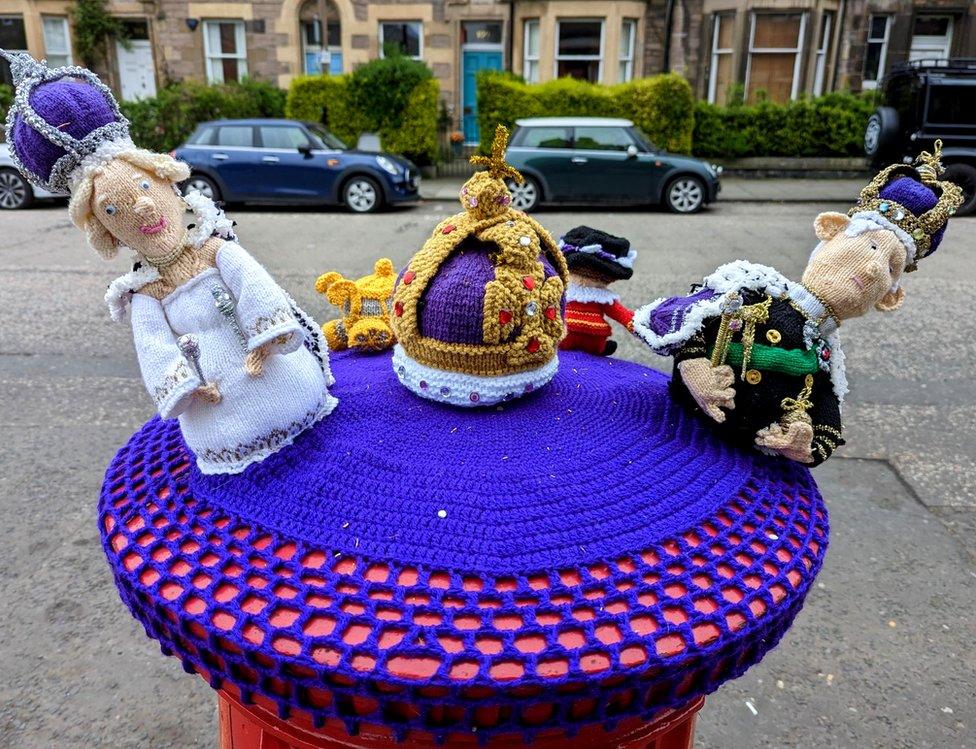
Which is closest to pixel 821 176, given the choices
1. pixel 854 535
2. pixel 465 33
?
pixel 465 33

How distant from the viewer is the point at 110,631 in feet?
8.75

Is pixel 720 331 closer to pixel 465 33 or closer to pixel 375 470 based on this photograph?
pixel 375 470

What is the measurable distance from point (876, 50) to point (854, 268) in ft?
59.6

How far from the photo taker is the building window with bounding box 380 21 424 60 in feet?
53.5

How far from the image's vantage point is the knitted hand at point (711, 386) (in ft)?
4.69

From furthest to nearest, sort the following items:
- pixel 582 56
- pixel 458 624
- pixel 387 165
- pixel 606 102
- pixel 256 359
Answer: pixel 582 56, pixel 606 102, pixel 387 165, pixel 256 359, pixel 458 624

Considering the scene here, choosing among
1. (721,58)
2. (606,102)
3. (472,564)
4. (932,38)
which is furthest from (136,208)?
(932,38)

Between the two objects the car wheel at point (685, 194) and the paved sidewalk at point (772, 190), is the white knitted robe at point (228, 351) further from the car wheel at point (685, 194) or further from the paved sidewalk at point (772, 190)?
the paved sidewalk at point (772, 190)

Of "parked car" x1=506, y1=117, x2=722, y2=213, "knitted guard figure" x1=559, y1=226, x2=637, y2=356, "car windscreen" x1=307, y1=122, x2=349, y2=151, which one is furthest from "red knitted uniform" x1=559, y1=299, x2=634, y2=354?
"car windscreen" x1=307, y1=122, x2=349, y2=151

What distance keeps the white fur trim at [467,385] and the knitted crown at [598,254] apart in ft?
1.35

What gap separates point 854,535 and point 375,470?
8.69 feet

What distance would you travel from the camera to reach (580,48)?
53.9ft

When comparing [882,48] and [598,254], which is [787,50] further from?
[598,254]

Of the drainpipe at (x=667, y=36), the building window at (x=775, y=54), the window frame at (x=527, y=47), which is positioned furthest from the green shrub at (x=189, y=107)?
the building window at (x=775, y=54)
